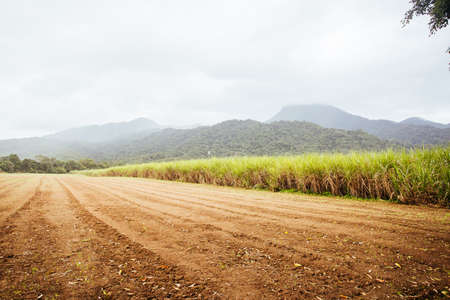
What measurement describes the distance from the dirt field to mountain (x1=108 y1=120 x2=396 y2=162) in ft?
131

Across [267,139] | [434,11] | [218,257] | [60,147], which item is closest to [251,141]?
[267,139]

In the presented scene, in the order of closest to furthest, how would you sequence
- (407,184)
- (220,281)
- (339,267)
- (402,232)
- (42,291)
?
(42,291) < (220,281) < (339,267) < (402,232) < (407,184)

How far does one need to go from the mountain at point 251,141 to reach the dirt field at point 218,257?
131 feet

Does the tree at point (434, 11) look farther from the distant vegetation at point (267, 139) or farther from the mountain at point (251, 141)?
the mountain at point (251, 141)

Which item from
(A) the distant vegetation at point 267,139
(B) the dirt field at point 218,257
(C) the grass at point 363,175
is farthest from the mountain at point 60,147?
(B) the dirt field at point 218,257

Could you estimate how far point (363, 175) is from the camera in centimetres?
427

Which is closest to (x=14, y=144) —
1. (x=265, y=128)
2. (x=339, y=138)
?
(x=265, y=128)

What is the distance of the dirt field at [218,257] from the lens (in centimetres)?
91

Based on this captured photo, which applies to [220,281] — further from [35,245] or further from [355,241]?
[35,245]

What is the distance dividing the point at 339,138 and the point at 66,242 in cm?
5837

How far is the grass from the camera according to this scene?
3424 mm

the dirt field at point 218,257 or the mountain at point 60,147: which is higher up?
the mountain at point 60,147

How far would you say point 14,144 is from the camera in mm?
117312

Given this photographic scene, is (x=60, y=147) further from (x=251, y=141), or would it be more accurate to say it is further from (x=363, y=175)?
(x=363, y=175)
